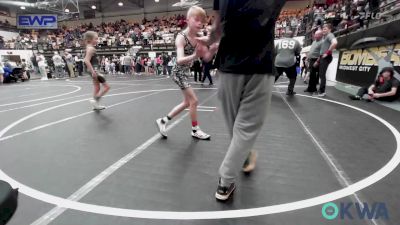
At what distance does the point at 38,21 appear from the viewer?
28.2 meters

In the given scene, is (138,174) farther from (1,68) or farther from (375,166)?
(1,68)

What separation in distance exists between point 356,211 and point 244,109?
1.04 meters

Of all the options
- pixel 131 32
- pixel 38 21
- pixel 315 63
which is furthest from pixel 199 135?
pixel 38 21

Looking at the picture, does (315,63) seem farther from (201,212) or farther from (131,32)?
(131,32)

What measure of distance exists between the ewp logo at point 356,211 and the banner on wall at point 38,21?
102ft

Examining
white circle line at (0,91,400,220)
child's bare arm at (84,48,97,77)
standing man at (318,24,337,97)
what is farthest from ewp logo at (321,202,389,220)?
standing man at (318,24,337,97)

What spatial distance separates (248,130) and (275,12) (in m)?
0.83

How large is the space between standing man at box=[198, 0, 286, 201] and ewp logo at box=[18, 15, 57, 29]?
3041cm

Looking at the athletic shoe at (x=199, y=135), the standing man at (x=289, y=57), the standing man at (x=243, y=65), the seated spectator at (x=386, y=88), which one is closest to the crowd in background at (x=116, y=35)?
the standing man at (x=289, y=57)

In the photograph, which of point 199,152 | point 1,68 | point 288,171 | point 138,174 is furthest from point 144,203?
point 1,68

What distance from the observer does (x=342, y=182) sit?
2293 mm

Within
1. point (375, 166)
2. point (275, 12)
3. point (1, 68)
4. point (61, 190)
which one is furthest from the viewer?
point (1, 68)

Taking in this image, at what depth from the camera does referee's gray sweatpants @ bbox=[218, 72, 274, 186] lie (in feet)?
6.34

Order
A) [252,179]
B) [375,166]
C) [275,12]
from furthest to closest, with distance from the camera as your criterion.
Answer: [375,166] → [252,179] → [275,12]
